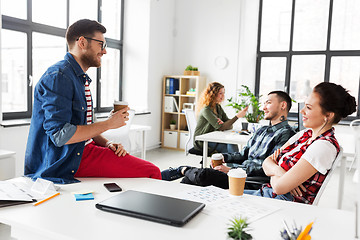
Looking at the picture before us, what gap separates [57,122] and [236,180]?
85 cm

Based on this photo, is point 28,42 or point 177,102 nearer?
point 28,42

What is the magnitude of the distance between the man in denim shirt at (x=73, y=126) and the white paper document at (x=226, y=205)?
42 cm

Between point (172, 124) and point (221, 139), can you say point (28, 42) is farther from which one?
point (172, 124)

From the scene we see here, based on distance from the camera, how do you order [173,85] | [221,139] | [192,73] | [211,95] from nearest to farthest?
[221,139] → [211,95] → [192,73] → [173,85]

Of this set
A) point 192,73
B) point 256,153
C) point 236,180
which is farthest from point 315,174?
point 192,73

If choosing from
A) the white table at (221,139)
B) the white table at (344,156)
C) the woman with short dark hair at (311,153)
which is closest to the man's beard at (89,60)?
the woman with short dark hair at (311,153)

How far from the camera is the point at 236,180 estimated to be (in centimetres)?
142

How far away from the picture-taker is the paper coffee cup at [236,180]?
1416 millimetres

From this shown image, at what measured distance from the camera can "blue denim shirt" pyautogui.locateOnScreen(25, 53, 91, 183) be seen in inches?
63.6

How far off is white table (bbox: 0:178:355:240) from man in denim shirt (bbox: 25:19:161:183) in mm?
333

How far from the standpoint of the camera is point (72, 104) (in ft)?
5.66

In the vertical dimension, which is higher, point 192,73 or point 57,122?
point 192,73

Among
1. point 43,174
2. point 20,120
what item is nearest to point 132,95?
point 20,120

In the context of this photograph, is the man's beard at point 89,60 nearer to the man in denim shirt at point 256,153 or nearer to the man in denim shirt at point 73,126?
the man in denim shirt at point 73,126
